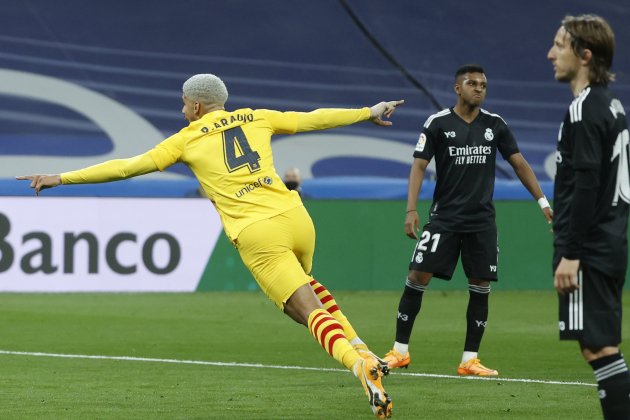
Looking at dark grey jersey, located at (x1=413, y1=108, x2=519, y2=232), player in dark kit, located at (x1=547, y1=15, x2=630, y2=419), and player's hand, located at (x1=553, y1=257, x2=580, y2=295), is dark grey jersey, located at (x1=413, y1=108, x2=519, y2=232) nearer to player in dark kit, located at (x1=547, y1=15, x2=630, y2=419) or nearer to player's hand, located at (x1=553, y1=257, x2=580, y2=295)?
player in dark kit, located at (x1=547, y1=15, x2=630, y2=419)

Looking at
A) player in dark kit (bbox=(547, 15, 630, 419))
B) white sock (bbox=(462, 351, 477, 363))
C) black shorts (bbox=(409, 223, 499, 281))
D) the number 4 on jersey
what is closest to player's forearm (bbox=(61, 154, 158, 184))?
the number 4 on jersey

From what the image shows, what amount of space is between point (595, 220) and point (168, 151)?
9.11ft

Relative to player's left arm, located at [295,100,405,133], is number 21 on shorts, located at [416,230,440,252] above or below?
below

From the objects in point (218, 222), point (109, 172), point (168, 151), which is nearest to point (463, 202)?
point (168, 151)

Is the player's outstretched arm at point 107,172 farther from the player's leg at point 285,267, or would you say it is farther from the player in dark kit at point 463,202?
the player in dark kit at point 463,202

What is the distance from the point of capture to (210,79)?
7.65 meters

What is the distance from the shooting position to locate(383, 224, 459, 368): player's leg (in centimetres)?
946

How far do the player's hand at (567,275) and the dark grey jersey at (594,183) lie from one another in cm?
3

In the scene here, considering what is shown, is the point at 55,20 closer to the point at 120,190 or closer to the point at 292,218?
the point at 120,190

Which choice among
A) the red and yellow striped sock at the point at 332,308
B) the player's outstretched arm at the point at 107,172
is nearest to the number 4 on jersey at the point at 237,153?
the player's outstretched arm at the point at 107,172

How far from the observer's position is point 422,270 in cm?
951

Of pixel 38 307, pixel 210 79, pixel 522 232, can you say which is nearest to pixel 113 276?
pixel 38 307

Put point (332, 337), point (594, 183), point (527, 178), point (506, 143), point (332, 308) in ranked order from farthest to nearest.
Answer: point (506, 143), point (527, 178), point (332, 308), point (332, 337), point (594, 183)

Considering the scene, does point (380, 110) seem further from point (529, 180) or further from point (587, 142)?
point (587, 142)
